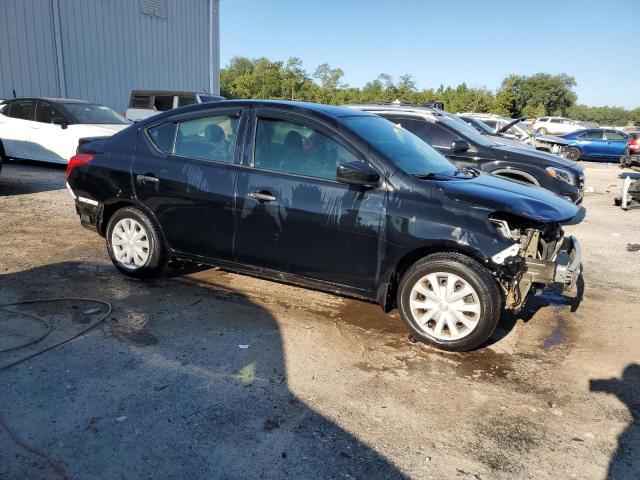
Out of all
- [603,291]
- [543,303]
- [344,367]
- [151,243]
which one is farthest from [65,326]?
[603,291]

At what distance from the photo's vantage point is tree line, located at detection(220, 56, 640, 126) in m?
51.2

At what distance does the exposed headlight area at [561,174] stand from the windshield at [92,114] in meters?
9.36

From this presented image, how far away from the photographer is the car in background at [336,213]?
369 cm

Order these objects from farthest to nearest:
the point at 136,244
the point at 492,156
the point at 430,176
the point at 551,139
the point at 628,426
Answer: the point at 551,139 < the point at 492,156 < the point at 136,244 < the point at 430,176 < the point at 628,426

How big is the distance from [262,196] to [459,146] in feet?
14.2

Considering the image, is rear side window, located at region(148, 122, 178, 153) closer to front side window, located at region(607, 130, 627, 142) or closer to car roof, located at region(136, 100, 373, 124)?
car roof, located at region(136, 100, 373, 124)

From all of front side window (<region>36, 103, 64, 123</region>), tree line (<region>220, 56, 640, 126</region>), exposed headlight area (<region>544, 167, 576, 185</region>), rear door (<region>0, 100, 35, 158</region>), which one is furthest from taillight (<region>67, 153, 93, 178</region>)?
→ tree line (<region>220, 56, 640, 126</region>)

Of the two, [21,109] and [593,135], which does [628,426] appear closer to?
[21,109]

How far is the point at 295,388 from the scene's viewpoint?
3.21 meters

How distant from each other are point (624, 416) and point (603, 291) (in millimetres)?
2616

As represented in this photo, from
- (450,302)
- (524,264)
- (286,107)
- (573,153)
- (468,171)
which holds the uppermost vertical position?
(286,107)

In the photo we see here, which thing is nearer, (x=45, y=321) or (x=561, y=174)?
(x=45, y=321)

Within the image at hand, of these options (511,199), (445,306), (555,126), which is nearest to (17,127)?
(445,306)

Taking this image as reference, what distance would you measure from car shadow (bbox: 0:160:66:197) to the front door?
6580 millimetres
